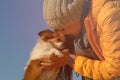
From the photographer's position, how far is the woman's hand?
266 centimetres

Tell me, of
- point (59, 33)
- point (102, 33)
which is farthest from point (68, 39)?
point (102, 33)

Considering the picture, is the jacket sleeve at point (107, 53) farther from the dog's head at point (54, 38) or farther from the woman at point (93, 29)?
the dog's head at point (54, 38)

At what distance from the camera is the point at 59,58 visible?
266cm

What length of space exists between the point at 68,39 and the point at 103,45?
10.0 inches

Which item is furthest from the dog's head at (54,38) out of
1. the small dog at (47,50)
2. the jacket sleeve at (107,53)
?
the jacket sleeve at (107,53)

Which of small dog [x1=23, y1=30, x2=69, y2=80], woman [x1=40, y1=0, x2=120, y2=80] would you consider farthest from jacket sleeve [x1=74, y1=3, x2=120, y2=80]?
small dog [x1=23, y1=30, x2=69, y2=80]

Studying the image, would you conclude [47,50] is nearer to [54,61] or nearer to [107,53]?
[54,61]

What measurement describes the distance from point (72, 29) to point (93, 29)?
6.1 inches

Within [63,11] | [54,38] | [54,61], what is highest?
[63,11]

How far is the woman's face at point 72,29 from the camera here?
2.71 m

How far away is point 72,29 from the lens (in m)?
2.73

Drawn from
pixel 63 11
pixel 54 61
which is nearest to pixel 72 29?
pixel 63 11

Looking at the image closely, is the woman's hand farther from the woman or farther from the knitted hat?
the knitted hat

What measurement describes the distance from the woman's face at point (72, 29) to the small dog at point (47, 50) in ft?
0.14
